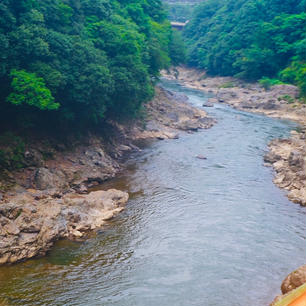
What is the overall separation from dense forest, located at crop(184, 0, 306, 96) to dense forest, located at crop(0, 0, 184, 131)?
26.2 meters

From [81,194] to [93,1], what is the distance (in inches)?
613

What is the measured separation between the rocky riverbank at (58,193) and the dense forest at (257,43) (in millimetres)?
29725

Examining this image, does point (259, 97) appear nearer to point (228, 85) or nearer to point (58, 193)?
point (228, 85)

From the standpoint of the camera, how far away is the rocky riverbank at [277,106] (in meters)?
22.2

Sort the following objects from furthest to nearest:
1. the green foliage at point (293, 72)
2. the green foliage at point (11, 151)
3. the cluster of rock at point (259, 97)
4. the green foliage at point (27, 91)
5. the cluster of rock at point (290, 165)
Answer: the green foliage at point (293, 72), the cluster of rock at point (259, 97), the cluster of rock at point (290, 165), the green foliage at point (11, 151), the green foliage at point (27, 91)

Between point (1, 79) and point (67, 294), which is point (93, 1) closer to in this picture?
point (1, 79)

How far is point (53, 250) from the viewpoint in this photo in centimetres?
1433

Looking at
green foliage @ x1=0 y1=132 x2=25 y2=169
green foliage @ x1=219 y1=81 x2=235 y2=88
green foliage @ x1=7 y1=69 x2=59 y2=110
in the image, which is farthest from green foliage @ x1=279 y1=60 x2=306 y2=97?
green foliage @ x1=0 y1=132 x2=25 y2=169

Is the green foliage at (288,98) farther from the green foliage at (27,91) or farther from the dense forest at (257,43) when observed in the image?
the green foliage at (27,91)

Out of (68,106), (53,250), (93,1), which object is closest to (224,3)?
(93,1)

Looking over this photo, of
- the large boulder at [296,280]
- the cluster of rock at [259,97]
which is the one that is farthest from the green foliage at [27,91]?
the cluster of rock at [259,97]

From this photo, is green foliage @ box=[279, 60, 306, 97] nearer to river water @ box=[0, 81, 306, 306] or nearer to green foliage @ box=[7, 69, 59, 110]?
river water @ box=[0, 81, 306, 306]

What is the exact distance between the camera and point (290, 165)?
23750 mm

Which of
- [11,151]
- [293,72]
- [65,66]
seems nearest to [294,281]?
[11,151]
